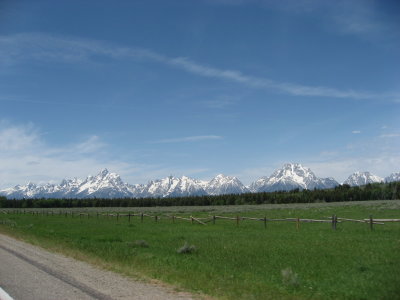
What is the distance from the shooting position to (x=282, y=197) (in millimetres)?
151250

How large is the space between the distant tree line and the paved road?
455ft

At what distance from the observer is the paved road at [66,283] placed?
32.4ft

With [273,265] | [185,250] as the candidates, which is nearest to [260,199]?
[185,250]

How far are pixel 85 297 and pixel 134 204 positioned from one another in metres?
180

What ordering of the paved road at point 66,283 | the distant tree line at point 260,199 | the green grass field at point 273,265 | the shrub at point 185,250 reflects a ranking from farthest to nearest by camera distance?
the distant tree line at point 260,199
the shrub at point 185,250
the green grass field at point 273,265
the paved road at point 66,283

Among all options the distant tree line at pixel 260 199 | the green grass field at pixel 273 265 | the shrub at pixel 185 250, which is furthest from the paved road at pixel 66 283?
the distant tree line at pixel 260 199

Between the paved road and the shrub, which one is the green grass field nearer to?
the shrub

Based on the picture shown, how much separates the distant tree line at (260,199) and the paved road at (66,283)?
139 meters

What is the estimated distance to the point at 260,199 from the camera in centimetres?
15588

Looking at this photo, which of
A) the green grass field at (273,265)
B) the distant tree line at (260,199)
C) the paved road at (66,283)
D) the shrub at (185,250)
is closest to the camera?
the paved road at (66,283)

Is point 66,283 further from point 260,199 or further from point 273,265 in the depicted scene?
point 260,199

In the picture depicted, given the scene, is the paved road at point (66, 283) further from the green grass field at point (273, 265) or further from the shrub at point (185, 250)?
the shrub at point (185, 250)

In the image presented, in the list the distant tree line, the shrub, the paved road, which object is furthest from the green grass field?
the distant tree line

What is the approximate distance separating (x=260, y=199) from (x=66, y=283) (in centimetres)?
14864
